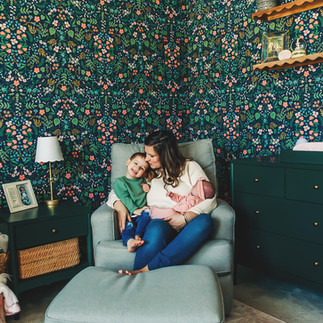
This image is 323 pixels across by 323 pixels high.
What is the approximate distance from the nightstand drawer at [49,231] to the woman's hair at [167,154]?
2.01 ft

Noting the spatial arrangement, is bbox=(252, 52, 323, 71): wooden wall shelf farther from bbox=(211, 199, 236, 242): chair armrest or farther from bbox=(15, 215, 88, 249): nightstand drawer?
bbox=(15, 215, 88, 249): nightstand drawer

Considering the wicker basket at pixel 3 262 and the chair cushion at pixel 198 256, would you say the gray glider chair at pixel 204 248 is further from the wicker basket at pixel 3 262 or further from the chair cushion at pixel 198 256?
the wicker basket at pixel 3 262

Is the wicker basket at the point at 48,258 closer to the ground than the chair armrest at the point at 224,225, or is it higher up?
closer to the ground

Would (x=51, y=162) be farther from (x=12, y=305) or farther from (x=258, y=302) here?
(x=258, y=302)

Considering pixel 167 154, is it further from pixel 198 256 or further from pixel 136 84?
pixel 136 84

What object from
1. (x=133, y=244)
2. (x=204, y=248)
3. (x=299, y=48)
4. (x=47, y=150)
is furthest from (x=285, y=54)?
(x=47, y=150)

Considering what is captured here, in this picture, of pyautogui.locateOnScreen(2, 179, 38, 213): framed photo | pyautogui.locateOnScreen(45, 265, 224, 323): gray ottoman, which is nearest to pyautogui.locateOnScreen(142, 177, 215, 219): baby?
pyautogui.locateOnScreen(45, 265, 224, 323): gray ottoman

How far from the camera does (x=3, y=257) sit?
6.50ft

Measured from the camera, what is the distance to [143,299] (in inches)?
53.2

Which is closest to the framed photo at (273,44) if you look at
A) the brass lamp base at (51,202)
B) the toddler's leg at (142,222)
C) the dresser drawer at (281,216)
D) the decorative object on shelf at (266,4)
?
the decorative object on shelf at (266,4)

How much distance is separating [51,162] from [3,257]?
79 cm

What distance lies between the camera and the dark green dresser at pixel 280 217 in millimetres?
1964

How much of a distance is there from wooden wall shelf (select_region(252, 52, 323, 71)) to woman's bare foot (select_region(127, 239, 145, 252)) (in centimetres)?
152

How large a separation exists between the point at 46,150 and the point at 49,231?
547mm
